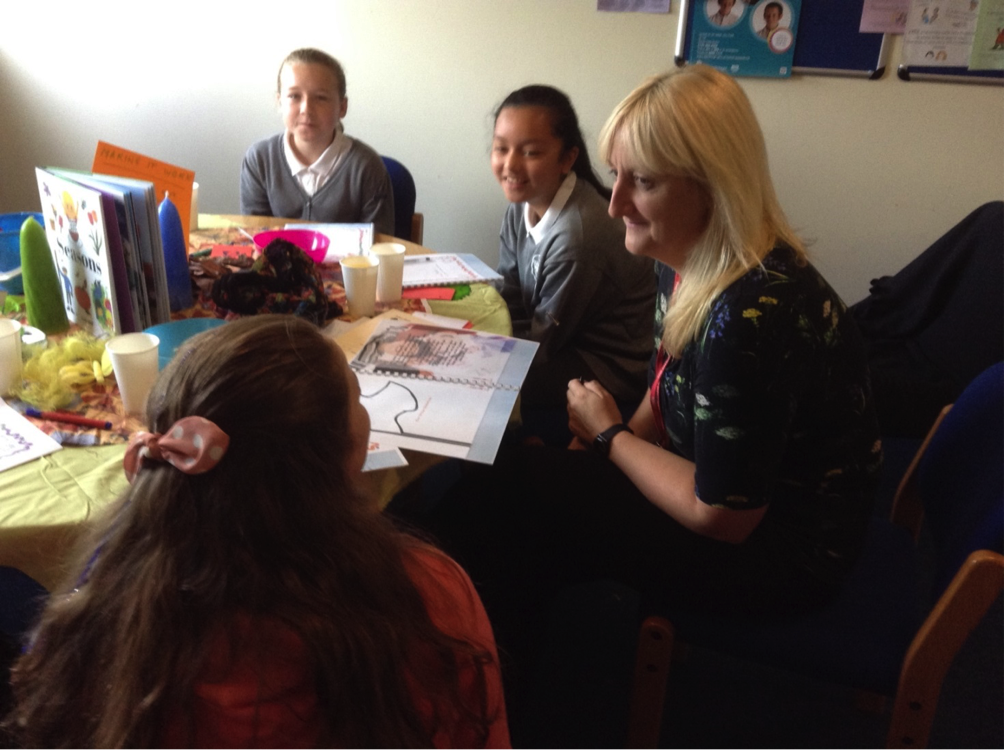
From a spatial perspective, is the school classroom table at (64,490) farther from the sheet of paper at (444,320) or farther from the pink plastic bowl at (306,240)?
the pink plastic bowl at (306,240)

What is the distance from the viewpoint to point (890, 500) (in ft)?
7.13

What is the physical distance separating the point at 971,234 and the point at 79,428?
212 centimetres

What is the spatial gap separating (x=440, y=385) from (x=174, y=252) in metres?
0.61

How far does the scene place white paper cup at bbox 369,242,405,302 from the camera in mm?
1502

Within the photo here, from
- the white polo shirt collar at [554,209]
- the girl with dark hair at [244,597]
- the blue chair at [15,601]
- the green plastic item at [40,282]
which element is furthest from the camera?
the white polo shirt collar at [554,209]

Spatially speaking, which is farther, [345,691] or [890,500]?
[890,500]

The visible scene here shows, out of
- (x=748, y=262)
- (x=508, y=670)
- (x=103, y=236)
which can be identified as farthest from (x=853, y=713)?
(x=103, y=236)

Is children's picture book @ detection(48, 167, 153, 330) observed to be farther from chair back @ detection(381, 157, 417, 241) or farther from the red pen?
chair back @ detection(381, 157, 417, 241)

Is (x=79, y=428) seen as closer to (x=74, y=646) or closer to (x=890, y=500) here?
(x=74, y=646)

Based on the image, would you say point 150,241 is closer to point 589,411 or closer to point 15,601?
point 15,601

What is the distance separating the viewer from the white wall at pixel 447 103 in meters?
2.38

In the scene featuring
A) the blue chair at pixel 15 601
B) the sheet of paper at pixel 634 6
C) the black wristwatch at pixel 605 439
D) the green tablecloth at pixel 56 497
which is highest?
the sheet of paper at pixel 634 6

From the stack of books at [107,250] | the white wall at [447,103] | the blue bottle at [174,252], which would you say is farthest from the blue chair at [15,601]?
the white wall at [447,103]

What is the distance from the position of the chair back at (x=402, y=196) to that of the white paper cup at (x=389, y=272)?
2.87 feet
